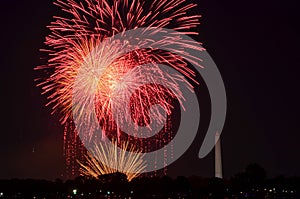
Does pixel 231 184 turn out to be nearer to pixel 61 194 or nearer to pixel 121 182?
pixel 121 182

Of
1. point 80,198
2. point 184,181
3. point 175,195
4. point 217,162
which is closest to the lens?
point 80,198

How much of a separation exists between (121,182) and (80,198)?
1164cm

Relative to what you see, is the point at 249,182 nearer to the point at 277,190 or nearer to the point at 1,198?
the point at 277,190

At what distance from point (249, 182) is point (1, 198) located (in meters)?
52.6

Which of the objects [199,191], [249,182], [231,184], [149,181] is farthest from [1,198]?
[249,182]

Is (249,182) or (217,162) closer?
(217,162)

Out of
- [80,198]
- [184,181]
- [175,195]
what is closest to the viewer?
[80,198]

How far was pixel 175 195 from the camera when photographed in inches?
3438

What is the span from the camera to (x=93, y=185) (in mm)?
87000

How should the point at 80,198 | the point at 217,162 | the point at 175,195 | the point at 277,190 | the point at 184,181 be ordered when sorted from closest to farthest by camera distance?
1. the point at 80,198
2. the point at 217,162
3. the point at 175,195
4. the point at 184,181
5. the point at 277,190

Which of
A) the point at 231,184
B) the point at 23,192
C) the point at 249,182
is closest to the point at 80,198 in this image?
the point at 23,192

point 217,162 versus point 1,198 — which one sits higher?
point 217,162

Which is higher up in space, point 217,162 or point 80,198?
point 217,162

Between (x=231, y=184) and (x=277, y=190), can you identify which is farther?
(x=277, y=190)
